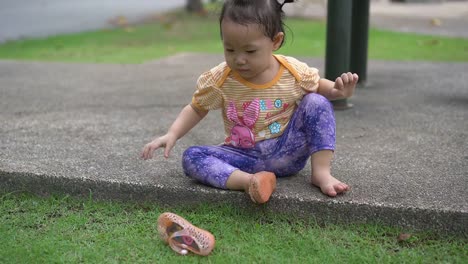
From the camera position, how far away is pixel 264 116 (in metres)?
2.45

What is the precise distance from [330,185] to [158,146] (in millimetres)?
706

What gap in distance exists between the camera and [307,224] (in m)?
2.33

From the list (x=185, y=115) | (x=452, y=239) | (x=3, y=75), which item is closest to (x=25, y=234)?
(x=185, y=115)

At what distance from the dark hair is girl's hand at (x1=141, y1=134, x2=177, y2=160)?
20.8 inches

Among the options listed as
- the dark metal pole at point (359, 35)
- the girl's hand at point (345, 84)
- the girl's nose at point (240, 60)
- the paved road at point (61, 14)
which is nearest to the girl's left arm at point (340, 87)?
the girl's hand at point (345, 84)

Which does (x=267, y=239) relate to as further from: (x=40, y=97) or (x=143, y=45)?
(x=143, y=45)

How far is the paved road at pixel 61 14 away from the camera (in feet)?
34.5

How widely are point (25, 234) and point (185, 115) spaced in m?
0.79

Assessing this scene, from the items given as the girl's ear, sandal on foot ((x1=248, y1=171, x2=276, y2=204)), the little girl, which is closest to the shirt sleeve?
the little girl

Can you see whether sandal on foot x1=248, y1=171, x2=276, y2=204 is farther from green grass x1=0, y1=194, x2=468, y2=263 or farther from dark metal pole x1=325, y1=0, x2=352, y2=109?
dark metal pole x1=325, y1=0, x2=352, y2=109

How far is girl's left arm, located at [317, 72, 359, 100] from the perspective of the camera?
235cm

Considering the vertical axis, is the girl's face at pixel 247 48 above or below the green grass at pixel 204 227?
above

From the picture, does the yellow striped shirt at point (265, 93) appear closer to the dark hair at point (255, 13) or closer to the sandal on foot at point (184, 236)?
the dark hair at point (255, 13)

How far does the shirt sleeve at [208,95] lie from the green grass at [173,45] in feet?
14.1
